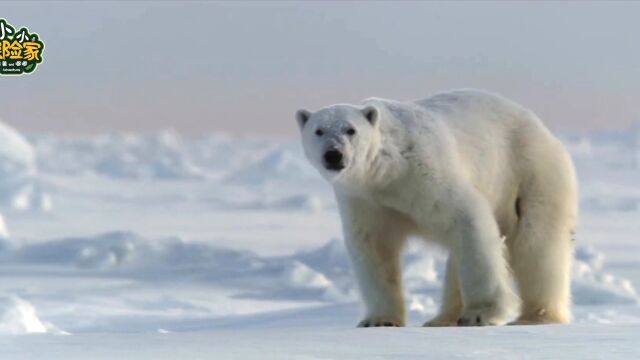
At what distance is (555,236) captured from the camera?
8.55 m

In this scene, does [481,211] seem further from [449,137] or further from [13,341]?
[13,341]

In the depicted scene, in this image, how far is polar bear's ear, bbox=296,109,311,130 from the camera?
7.72 m

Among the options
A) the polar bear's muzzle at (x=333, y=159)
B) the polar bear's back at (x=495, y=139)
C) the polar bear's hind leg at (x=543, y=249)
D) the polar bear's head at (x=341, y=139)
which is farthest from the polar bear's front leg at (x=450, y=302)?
the polar bear's muzzle at (x=333, y=159)

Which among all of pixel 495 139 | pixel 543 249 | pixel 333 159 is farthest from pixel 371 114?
A: pixel 543 249

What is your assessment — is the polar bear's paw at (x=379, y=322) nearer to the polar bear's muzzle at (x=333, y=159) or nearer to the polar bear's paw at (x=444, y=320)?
the polar bear's paw at (x=444, y=320)

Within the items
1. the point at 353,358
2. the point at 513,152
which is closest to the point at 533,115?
the point at 513,152

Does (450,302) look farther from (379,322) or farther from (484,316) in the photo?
(484,316)

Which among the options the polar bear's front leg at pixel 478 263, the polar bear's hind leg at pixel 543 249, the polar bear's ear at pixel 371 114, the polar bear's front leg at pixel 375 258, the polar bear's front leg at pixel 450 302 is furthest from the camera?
the polar bear's front leg at pixel 450 302

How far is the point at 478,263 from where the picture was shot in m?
7.70

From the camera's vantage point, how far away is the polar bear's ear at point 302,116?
7719 mm

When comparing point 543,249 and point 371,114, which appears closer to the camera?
point 371,114

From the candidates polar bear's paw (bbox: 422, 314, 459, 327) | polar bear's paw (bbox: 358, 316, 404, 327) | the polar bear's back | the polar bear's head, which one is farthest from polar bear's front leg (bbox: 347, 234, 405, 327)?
the polar bear's back

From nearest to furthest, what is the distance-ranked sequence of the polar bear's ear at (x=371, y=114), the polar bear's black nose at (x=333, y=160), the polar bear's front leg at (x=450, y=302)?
the polar bear's black nose at (x=333, y=160) < the polar bear's ear at (x=371, y=114) < the polar bear's front leg at (x=450, y=302)

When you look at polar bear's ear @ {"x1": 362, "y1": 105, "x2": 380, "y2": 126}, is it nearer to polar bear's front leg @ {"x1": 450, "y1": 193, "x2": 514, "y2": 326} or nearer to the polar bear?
the polar bear
